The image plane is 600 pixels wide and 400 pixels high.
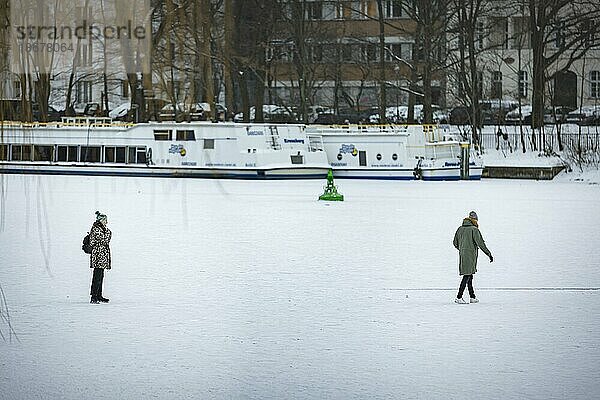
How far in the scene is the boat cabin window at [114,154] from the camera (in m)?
35.8

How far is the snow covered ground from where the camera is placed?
8477 mm

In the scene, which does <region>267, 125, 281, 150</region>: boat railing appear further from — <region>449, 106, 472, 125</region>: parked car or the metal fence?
<region>449, 106, 472, 125</region>: parked car

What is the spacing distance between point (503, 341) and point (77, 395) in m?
3.76

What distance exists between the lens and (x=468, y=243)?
11.2 meters

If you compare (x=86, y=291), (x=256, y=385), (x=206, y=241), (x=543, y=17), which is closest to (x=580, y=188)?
(x=543, y=17)

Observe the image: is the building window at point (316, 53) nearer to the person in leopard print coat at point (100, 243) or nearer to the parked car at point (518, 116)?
the parked car at point (518, 116)

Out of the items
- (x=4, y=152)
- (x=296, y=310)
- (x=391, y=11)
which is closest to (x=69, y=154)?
(x=391, y=11)

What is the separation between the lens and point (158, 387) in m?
8.23

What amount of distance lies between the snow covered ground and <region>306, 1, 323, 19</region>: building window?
1937 cm

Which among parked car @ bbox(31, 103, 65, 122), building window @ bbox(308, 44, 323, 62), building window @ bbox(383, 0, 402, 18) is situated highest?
building window @ bbox(383, 0, 402, 18)

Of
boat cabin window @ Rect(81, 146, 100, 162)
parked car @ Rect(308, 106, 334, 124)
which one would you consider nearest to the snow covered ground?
boat cabin window @ Rect(81, 146, 100, 162)

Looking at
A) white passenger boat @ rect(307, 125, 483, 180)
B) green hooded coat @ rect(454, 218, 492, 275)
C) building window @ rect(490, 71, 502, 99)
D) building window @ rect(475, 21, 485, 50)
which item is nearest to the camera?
green hooded coat @ rect(454, 218, 492, 275)

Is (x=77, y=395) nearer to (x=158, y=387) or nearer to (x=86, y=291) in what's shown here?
(x=158, y=387)

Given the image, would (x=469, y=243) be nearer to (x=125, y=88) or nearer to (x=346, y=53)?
(x=125, y=88)
